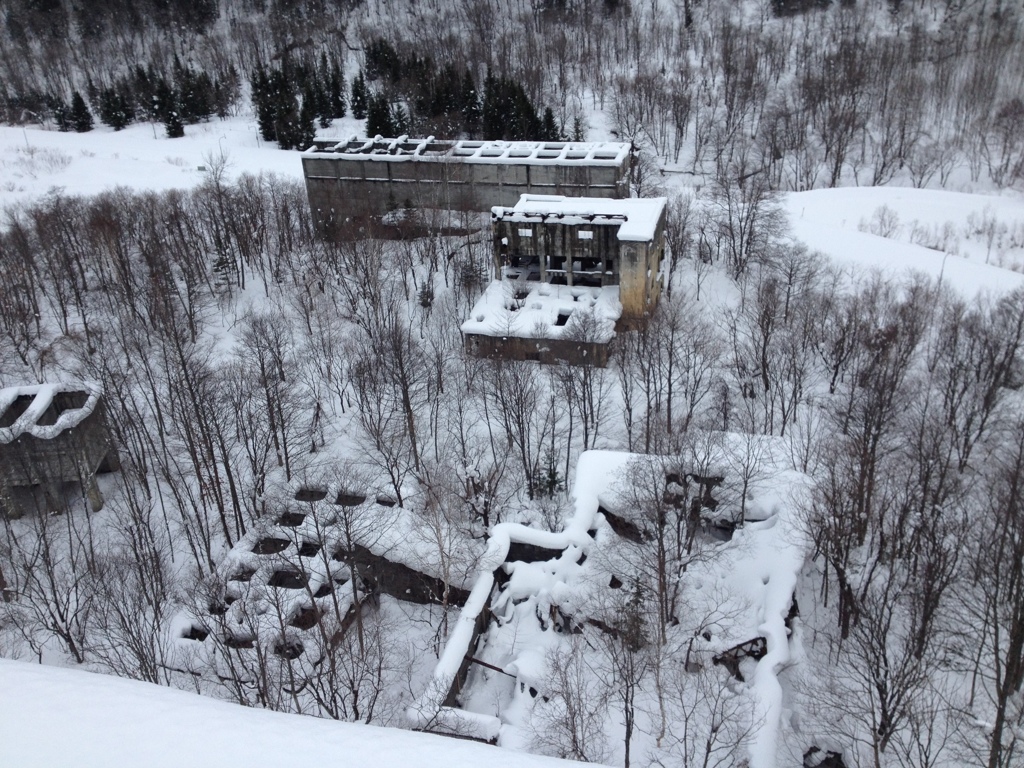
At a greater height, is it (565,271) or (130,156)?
(130,156)

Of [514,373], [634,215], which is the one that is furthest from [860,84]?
[514,373]

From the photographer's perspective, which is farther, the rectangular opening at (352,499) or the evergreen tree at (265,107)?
the evergreen tree at (265,107)

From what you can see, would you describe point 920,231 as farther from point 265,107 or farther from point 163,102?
point 163,102

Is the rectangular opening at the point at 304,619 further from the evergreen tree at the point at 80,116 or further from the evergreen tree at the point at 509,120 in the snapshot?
the evergreen tree at the point at 80,116

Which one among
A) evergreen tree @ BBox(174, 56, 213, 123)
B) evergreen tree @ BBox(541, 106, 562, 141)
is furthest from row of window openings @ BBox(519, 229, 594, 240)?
evergreen tree @ BBox(174, 56, 213, 123)

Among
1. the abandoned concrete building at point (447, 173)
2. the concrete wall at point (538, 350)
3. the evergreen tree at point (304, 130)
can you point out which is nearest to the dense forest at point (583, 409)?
the evergreen tree at point (304, 130)

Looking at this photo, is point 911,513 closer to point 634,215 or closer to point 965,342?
point 965,342

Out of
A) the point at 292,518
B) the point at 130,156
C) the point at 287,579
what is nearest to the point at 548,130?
the point at 130,156
